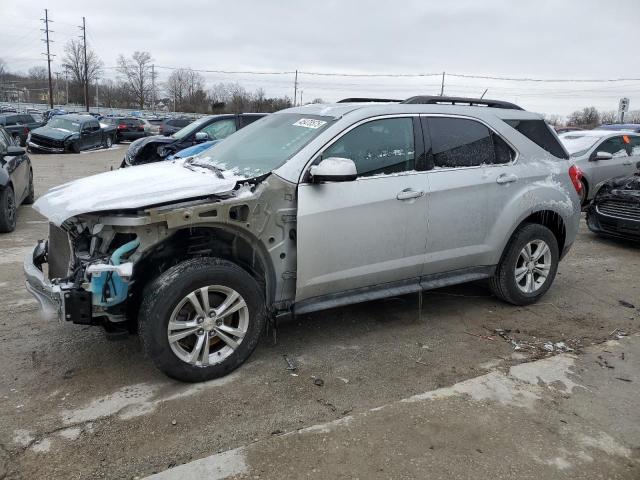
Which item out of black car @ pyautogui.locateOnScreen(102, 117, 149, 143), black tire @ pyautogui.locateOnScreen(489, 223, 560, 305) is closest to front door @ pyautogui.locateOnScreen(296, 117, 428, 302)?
black tire @ pyautogui.locateOnScreen(489, 223, 560, 305)

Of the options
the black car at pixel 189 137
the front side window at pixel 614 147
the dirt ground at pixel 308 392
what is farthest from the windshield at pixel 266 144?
the front side window at pixel 614 147

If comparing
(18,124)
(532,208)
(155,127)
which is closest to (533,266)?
(532,208)

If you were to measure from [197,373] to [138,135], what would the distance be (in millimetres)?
27788

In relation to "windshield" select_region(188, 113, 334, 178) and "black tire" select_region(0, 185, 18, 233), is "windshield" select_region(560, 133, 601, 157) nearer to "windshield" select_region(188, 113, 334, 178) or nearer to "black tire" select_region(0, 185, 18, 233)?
"windshield" select_region(188, 113, 334, 178)

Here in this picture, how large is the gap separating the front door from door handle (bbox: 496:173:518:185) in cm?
82

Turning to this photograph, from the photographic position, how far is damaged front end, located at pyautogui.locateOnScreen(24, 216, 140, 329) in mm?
3115

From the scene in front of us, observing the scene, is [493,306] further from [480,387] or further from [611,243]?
[611,243]

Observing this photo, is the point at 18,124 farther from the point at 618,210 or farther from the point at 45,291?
the point at 618,210

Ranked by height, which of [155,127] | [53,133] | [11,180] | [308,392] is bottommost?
[308,392]

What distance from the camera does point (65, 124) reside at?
22.2 metres

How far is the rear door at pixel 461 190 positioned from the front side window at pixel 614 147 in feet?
22.7

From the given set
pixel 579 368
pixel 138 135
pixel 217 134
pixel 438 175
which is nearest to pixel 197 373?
pixel 438 175

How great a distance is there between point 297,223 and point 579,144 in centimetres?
868

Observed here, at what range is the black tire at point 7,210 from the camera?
7215 mm
